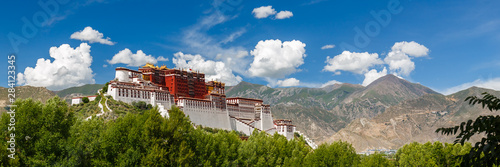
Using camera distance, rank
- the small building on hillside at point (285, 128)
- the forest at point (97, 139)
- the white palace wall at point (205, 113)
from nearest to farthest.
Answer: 1. the forest at point (97, 139)
2. the white palace wall at point (205, 113)
3. the small building on hillside at point (285, 128)

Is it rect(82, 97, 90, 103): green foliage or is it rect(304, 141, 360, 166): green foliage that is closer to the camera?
rect(304, 141, 360, 166): green foliage

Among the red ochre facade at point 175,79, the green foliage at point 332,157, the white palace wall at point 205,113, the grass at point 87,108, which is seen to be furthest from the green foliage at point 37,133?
the red ochre facade at point 175,79

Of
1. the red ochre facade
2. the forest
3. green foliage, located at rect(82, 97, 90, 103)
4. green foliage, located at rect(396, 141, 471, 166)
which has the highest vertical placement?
the red ochre facade

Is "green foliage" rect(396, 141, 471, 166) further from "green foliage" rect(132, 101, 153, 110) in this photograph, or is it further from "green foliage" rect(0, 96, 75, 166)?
"green foliage" rect(132, 101, 153, 110)

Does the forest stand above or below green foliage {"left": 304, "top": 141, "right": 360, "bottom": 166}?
above

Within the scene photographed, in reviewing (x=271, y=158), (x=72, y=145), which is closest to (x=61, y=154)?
(x=72, y=145)

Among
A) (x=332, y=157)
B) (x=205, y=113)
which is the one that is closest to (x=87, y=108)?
(x=205, y=113)

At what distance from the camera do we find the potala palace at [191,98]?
12450 cm

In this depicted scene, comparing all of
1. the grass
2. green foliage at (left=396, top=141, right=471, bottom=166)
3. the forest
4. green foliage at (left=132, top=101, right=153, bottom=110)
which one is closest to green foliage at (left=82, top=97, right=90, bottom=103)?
the grass

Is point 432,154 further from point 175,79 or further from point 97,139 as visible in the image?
point 175,79

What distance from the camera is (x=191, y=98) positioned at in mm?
129875

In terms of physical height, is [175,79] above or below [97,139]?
above

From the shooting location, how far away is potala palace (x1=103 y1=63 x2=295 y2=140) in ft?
408

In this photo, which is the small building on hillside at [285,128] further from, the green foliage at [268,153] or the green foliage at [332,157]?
the green foliage at [332,157]
